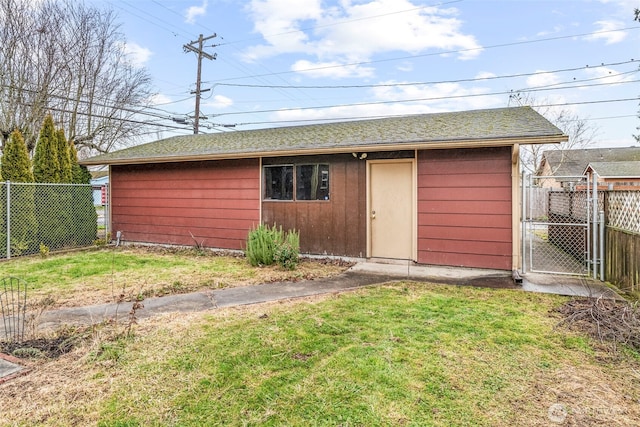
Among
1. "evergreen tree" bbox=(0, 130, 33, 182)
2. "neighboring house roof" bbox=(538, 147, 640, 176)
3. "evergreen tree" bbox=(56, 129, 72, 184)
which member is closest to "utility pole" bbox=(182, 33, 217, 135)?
"evergreen tree" bbox=(56, 129, 72, 184)

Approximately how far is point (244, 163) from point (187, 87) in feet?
38.8

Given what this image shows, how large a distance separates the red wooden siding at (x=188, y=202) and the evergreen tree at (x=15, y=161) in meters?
2.07

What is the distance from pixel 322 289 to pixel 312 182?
2.90 meters

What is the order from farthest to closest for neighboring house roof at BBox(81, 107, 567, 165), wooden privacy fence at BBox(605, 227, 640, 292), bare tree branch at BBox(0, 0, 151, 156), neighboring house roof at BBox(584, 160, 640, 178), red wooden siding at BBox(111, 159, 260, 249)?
neighboring house roof at BBox(584, 160, 640, 178), bare tree branch at BBox(0, 0, 151, 156), red wooden siding at BBox(111, 159, 260, 249), neighboring house roof at BBox(81, 107, 567, 165), wooden privacy fence at BBox(605, 227, 640, 292)

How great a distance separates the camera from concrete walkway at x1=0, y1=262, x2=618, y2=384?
3.91 m

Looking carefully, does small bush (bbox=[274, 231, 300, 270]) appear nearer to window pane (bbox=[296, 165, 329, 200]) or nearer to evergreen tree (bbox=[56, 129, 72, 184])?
window pane (bbox=[296, 165, 329, 200])

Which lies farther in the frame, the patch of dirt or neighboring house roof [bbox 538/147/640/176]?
neighboring house roof [bbox 538/147/640/176]

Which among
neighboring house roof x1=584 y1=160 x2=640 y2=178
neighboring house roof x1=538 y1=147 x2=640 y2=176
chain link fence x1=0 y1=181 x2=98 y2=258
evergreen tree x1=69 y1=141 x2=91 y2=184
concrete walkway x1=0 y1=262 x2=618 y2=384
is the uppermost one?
neighboring house roof x1=538 y1=147 x2=640 y2=176

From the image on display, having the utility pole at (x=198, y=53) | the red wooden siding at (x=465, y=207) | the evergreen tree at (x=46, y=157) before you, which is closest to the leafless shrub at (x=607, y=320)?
the red wooden siding at (x=465, y=207)

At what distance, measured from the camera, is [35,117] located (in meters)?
11.5

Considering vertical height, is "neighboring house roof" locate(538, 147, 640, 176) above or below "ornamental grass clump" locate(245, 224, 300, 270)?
above

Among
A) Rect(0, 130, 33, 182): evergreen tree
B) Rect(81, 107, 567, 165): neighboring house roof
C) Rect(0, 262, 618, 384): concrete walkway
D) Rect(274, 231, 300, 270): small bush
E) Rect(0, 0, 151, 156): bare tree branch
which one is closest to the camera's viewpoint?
Rect(0, 262, 618, 384): concrete walkway

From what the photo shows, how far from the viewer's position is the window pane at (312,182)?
721 cm

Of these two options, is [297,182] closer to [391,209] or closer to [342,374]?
[391,209]
